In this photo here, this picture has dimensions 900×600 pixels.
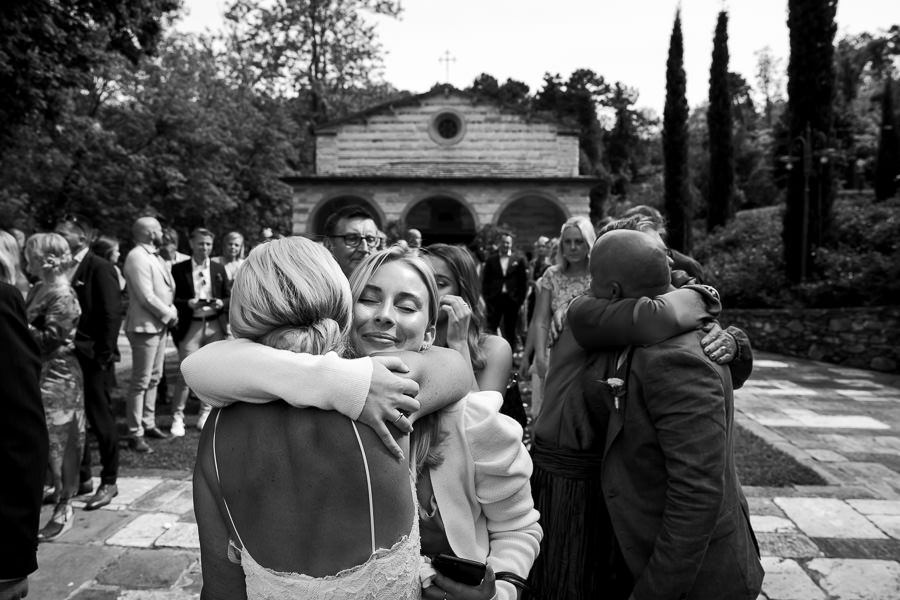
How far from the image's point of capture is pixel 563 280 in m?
4.96

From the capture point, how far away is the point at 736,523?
191cm

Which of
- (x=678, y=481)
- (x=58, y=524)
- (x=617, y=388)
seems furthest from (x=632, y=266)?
(x=58, y=524)

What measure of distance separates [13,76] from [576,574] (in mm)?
10122

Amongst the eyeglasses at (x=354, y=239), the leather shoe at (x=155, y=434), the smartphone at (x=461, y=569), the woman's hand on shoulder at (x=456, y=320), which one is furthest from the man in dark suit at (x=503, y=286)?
the smartphone at (x=461, y=569)

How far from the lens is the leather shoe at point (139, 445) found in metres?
5.70

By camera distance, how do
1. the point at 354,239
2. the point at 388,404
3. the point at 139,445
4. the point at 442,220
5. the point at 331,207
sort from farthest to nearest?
the point at 442,220 < the point at 331,207 < the point at 139,445 < the point at 354,239 < the point at 388,404

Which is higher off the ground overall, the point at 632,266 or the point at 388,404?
the point at 632,266

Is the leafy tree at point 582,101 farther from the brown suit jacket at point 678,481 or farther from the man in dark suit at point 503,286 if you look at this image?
the brown suit jacket at point 678,481

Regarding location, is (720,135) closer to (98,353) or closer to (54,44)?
(54,44)

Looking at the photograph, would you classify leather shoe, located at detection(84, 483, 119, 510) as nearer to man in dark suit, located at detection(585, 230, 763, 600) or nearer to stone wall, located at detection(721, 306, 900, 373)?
Answer: man in dark suit, located at detection(585, 230, 763, 600)

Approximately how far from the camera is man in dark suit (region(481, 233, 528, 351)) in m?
9.26

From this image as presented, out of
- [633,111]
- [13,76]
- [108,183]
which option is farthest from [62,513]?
[633,111]

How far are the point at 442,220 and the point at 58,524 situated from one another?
21812 millimetres

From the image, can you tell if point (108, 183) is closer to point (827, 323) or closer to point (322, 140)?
point (322, 140)
